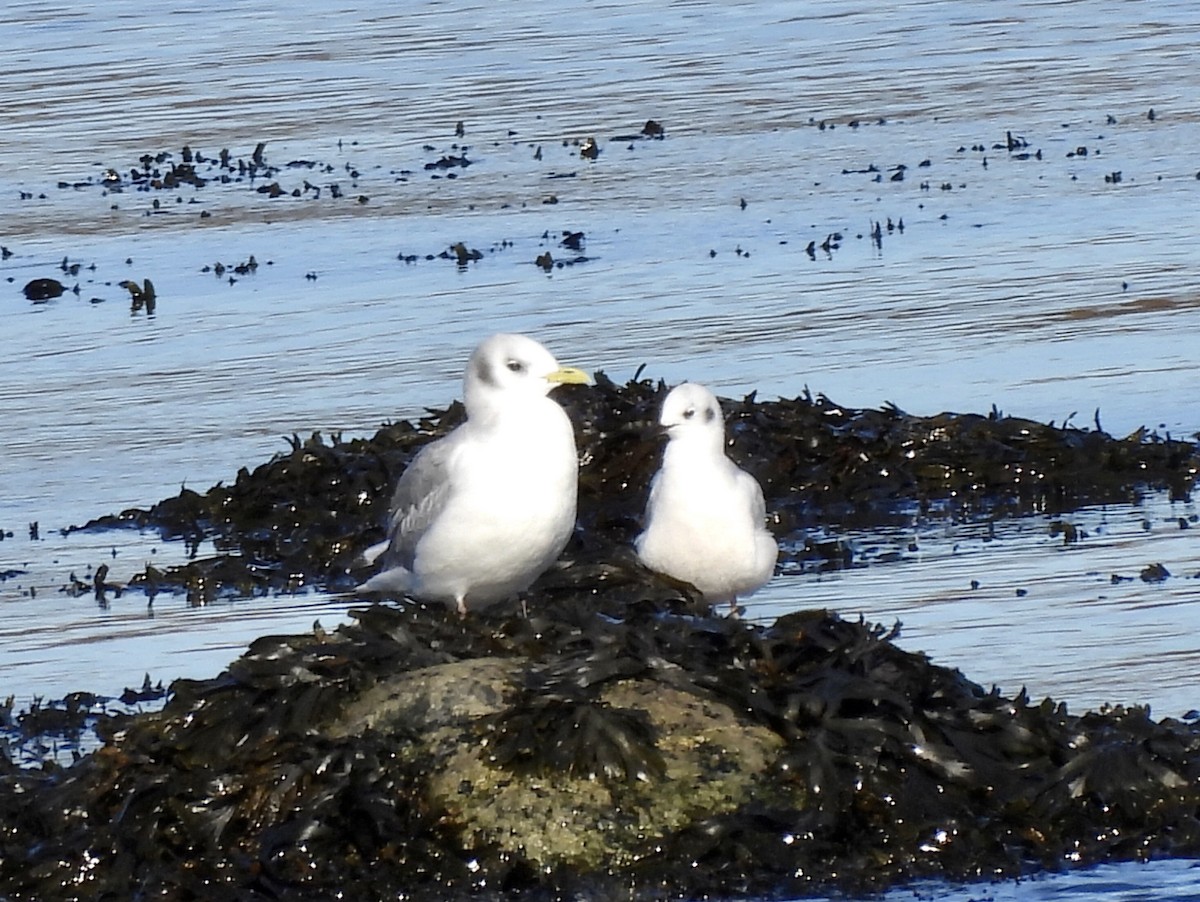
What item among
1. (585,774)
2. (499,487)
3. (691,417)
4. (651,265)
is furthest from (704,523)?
(651,265)

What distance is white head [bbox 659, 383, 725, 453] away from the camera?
8.12 m

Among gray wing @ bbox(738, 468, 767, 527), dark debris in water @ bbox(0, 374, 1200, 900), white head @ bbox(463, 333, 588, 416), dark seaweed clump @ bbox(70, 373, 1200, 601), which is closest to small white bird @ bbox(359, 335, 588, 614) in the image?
white head @ bbox(463, 333, 588, 416)

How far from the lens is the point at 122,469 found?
10547 mm

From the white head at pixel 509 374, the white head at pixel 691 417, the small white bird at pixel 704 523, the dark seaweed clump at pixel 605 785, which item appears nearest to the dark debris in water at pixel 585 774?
the dark seaweed clump at pixel 605 785

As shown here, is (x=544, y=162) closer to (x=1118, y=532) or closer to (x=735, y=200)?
(x=735, y=200)

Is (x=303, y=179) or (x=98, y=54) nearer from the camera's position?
(x=303, y=179)

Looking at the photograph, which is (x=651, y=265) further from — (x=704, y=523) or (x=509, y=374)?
(x=509, y=374)

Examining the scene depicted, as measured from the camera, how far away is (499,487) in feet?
22.4

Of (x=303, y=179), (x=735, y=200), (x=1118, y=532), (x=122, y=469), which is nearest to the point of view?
(x=1118, y=532)

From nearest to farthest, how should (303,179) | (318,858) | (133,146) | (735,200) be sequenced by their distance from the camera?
1. (318,858)
2. (735,200)
3. (303,179)
4. (133,146)

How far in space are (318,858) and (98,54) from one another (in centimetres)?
1705

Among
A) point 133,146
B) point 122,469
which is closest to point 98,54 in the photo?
point 133,146

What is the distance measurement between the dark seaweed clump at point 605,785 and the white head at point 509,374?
0.84 metres

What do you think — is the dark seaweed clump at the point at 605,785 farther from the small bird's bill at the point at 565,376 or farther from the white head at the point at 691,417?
the white head at the point at 691,417
